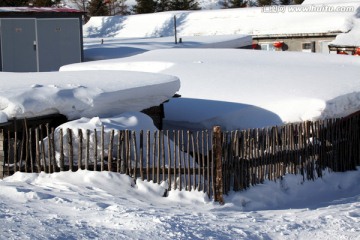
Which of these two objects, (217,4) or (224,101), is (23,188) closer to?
(224,101)

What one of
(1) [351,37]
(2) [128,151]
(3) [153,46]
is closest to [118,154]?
(2) [128,151]

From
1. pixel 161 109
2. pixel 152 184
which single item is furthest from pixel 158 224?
pixel 161 109

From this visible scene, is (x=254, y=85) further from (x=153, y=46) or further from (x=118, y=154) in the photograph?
(x=153, y=46)

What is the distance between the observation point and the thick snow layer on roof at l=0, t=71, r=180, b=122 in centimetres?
1128

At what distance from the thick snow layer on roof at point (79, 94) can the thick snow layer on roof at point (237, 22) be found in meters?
23.6

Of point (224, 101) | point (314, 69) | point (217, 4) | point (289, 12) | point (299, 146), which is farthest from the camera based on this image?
point (217, 4)

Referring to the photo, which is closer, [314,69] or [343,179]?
[343,179]

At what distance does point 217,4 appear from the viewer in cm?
7156

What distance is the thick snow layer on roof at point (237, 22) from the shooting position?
36906 mm

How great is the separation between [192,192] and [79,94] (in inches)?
106

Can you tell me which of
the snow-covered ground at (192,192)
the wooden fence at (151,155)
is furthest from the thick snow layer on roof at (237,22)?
the wooden fence at (151,155)

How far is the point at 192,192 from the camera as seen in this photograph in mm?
10859

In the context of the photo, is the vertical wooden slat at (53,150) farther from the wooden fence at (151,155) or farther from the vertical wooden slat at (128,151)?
the vertical wooden slat at (128,151)

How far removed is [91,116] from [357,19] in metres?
27.6
